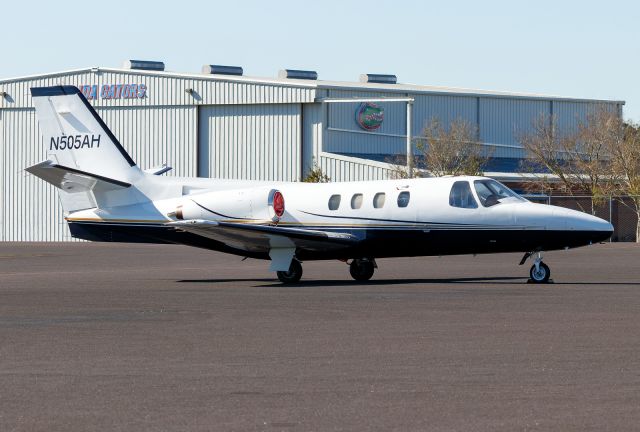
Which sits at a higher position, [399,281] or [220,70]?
[220,70]

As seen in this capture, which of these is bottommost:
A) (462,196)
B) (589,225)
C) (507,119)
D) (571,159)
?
(589,225)

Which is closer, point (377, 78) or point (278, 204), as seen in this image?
point (278, 204)

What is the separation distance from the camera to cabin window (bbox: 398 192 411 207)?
26.9m

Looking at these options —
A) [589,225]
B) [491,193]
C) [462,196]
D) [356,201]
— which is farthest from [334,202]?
[589,225]

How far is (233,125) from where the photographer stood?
6688 cm

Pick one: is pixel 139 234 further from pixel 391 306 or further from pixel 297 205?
pixel 391 306

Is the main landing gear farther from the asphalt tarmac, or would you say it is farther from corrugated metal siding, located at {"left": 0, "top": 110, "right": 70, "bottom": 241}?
corrugated metal siding, located at {"left": 0, "top": 110, "right": 70, "bottom": 241}

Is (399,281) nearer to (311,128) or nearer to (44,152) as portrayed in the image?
(311,128)

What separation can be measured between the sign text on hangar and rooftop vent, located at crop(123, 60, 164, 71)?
106 inches

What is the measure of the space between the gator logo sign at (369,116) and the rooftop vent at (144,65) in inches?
502

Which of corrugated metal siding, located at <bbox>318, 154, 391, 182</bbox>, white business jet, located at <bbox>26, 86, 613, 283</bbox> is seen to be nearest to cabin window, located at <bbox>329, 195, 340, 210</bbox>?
white business jet, located at <bbox>26, 86, 613, 283</bbox>

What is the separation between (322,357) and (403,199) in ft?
45.9

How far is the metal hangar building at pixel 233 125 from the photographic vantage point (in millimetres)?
65625

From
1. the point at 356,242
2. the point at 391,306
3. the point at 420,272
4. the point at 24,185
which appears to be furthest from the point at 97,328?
the point at 24,185
